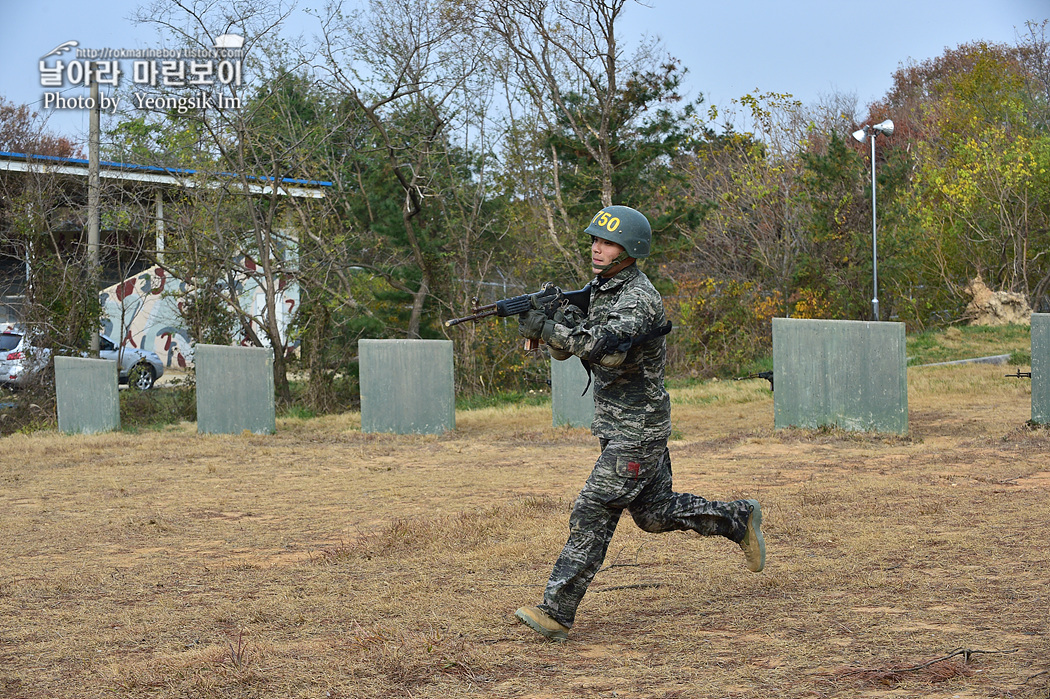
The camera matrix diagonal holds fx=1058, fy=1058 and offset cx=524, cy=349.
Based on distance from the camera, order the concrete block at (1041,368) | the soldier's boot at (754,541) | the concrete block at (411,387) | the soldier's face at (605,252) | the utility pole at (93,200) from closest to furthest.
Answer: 1. the soldier's face at (605,252)
2. the soldier's boot at (754,541)
3. the concrete block at (1041,368)
4. the concrete block at (411,387)
5. the utility pole at (93,200)

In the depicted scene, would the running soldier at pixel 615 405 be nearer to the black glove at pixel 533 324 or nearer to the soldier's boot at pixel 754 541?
the black glove at pixel 533 324

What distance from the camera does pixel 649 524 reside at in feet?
16.5

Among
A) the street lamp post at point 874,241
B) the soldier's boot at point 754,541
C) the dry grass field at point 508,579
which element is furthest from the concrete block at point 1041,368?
the street lamp post at point 874,241

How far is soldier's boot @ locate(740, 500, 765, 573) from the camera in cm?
544

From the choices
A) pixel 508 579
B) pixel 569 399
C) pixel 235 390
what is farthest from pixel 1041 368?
pixel 235 390

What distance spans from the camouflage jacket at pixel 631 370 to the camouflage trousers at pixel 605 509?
0.08m

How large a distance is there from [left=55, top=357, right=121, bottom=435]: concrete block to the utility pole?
6.42ft

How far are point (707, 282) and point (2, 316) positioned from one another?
627 inches

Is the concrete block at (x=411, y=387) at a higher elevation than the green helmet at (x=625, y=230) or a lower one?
lower

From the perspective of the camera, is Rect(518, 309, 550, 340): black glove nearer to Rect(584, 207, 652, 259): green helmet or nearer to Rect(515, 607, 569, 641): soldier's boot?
Rect(584, 207, 652, 259): green helmet

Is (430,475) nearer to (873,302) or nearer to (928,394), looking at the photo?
(928,394)

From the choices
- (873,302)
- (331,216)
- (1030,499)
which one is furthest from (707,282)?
(1030,499)

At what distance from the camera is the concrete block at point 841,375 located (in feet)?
38.1

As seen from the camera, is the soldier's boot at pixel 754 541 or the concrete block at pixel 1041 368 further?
the concrete block at pixel 1041 368
